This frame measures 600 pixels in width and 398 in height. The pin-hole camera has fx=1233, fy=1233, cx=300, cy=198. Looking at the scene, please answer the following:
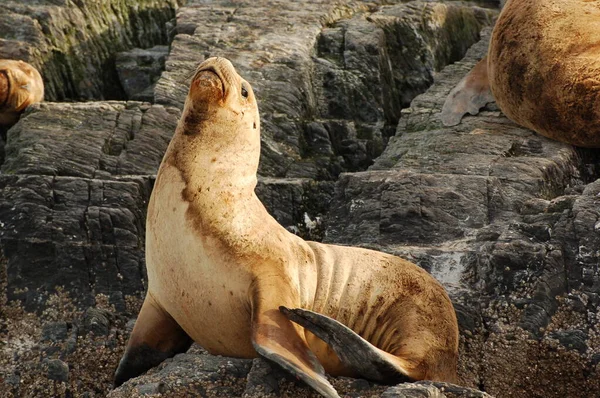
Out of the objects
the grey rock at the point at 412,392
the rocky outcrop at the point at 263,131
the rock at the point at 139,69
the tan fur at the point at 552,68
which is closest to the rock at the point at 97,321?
the rocky outcrop at the point at 263,131

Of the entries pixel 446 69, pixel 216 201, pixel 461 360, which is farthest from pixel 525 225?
pixel 446 69

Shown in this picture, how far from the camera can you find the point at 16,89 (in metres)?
9.31

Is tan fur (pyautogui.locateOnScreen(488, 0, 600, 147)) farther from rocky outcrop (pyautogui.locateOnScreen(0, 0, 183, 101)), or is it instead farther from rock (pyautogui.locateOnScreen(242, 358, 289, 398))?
rock (pyautogui.locateOnScreen(242, 358, 289, 398))

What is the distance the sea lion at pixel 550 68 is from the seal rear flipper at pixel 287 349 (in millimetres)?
3644

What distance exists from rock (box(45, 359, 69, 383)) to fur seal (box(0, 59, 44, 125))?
2.89 meters

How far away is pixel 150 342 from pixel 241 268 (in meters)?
0.80

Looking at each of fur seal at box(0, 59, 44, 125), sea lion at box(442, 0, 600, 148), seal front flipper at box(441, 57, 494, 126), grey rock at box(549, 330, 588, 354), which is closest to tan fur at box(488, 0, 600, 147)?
sea lion at box(442, 0, 600, 148)

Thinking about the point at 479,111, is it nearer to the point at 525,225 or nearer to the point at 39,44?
the point at 525,225

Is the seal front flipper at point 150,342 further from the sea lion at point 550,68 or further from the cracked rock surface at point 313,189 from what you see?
the sea lion at point 550,68

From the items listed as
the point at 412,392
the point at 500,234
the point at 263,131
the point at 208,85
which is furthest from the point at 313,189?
the point at 412,392

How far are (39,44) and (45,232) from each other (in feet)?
9.27

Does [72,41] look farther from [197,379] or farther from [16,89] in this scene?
[197,379]

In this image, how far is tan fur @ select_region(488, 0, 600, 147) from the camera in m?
8.52

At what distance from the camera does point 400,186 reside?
7.93 metres
